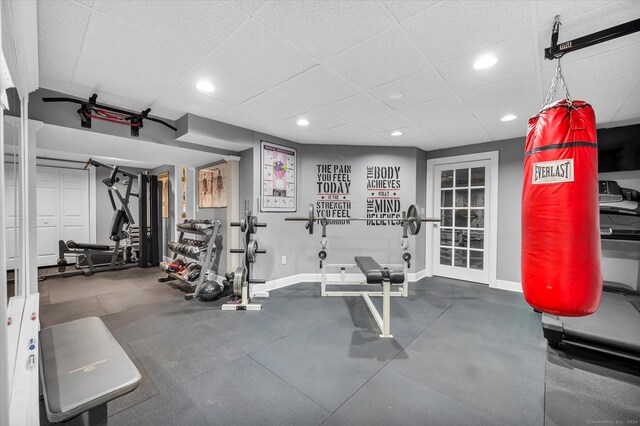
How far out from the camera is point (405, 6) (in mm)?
1502

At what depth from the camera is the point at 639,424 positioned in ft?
5.33

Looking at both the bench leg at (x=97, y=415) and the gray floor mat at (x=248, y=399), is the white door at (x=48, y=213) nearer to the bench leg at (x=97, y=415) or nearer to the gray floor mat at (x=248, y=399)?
the gray floor mat at (x=248, y=399)

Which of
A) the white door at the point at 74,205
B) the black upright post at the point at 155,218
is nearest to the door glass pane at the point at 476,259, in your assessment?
the black upright post at the point at 155,218

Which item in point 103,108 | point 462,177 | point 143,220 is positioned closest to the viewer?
point 103,108

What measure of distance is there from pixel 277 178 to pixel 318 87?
2.00m

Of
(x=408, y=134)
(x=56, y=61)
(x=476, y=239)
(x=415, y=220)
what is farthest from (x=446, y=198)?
(x=56, y=61)

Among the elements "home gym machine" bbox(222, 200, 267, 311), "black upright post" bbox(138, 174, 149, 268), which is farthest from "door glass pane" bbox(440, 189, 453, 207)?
"black upright post" bbox(138, 174, 149, 268)

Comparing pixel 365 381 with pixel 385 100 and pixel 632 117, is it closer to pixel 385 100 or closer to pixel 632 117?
pixel 385 100

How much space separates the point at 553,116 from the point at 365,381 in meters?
2.06

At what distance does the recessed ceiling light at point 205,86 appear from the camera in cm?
240

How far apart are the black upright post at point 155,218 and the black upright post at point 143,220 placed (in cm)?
10

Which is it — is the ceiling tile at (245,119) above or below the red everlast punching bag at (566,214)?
above

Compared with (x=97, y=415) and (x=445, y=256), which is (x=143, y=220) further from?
(x=445, y=256)

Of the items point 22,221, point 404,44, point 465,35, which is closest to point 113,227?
point 22,221
